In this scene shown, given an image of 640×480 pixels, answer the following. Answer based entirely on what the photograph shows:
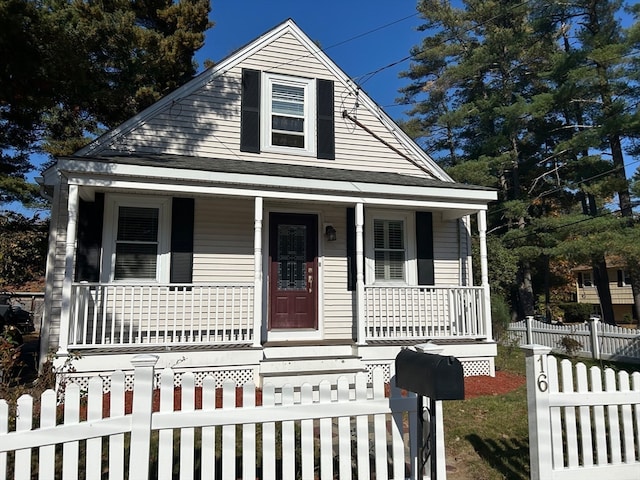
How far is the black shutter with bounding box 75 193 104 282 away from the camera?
7395 millimetres

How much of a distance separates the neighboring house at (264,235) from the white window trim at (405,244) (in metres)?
0.03

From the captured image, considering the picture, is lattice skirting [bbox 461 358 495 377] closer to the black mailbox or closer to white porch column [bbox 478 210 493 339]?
white porch column [bbox 478 210 493 339]

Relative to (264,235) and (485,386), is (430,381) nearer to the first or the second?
(485,386)

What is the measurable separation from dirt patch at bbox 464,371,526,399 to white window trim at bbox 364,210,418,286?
2250 mm

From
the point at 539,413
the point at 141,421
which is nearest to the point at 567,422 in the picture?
the point at 539,413

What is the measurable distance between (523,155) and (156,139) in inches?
883

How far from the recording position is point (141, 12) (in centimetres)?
1825

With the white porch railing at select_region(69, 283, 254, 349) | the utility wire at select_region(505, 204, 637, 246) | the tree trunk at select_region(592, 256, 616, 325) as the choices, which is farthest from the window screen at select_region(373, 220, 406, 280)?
the tree trunk at select_region(592, 256, 616, 325)

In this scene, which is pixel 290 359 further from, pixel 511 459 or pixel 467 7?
pixel 467 7

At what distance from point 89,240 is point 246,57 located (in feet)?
15.5

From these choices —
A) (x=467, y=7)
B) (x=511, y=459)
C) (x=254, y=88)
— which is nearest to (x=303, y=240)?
(x=254, y=88)

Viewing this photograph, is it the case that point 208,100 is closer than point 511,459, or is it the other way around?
point 511,459

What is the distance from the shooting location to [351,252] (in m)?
8.92

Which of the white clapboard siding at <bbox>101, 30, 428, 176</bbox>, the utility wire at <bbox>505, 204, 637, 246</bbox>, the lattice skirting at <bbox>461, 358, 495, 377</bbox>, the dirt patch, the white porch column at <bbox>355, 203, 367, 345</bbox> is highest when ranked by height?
the white clapboard siding at <bbox>101, 30, 428, 176</bbox>
